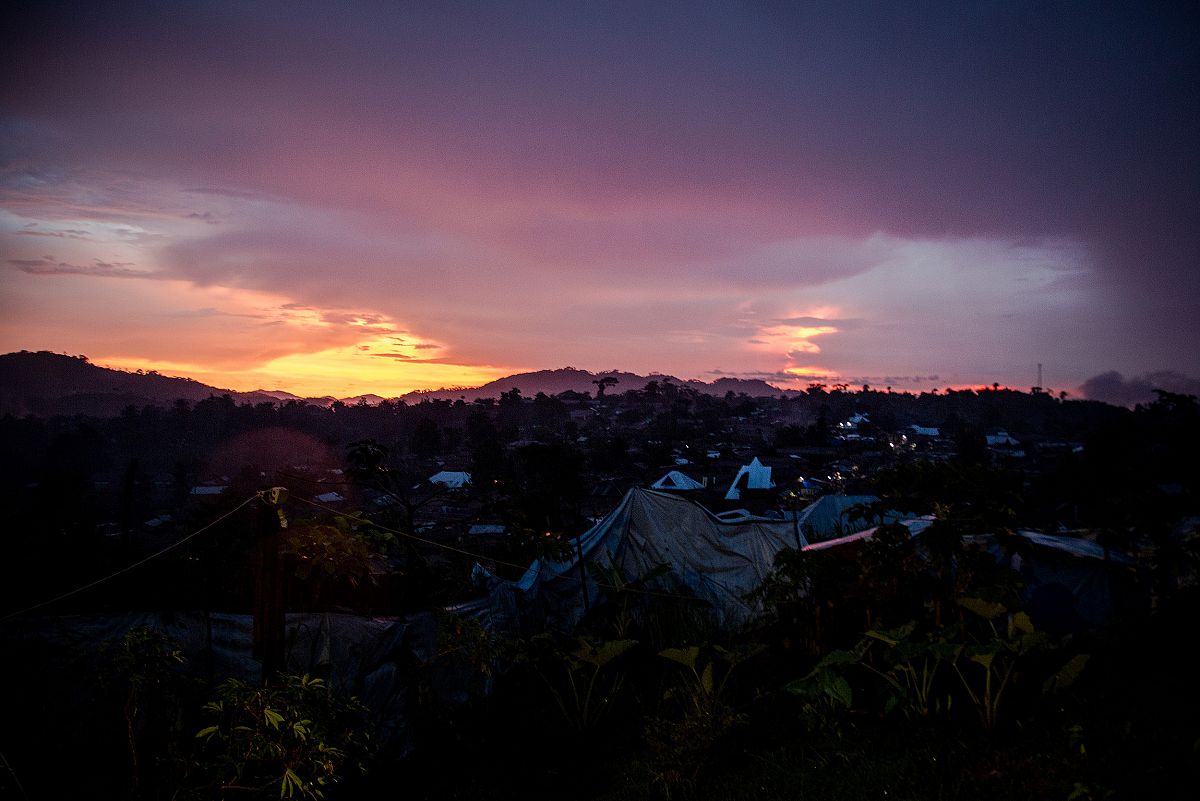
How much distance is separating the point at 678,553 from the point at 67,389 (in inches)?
4798

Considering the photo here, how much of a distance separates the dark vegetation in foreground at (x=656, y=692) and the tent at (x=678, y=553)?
6.19 feet

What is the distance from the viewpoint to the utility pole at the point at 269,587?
5535 millimetres

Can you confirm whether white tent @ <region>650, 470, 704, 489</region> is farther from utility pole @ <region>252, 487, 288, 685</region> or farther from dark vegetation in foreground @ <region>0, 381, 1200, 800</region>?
utility pole @ <region>252, 487, 288, 685</region>

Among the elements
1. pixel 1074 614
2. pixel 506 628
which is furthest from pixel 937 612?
pixel 1074 614

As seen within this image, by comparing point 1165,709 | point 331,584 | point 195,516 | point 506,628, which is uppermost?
point 195,516

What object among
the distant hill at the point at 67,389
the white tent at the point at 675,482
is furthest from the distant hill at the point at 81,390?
the white tent at the point at 675,482

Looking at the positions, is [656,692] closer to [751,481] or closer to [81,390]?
[751,481]

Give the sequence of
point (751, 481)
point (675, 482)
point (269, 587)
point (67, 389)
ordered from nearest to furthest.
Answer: point (269, 587), point (675, 482), point (751, 481), point (67, 389)

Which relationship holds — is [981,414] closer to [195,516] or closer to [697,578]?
[697,578]

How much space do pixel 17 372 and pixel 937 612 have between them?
12303 centimetres

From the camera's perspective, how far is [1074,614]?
11297 mm

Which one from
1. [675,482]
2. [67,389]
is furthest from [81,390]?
[675,482]

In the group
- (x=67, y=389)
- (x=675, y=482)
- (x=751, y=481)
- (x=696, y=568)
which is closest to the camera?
(x=696, y=568)

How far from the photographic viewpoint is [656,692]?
8219mm
